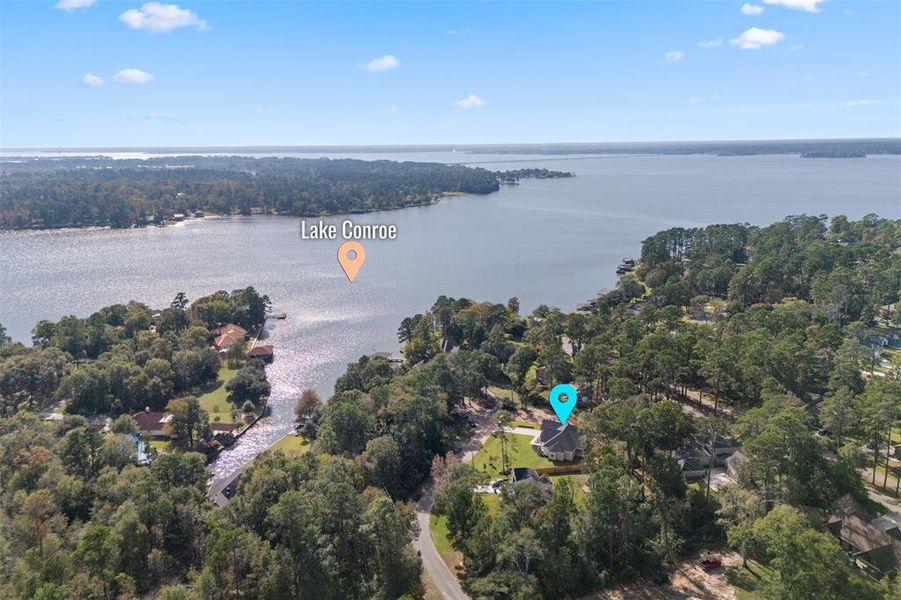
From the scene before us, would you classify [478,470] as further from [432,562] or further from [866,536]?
[866,536]

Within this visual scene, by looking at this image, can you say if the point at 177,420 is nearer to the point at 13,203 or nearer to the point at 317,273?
the point at 317,273

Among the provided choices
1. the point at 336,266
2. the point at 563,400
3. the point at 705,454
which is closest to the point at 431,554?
the point at 563,400

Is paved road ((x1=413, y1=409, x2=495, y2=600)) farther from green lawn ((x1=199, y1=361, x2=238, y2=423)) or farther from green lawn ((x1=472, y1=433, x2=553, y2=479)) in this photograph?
green lawn ((x1=199, y1=361, x2=238, y2=423))

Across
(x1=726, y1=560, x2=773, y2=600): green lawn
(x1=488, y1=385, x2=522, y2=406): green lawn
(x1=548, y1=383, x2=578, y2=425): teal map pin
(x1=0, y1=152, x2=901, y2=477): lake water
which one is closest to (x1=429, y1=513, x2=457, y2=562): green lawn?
(x1=726, y1=560, x2=773, y2=600): green lawn

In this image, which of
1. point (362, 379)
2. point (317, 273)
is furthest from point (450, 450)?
point (317, 273)

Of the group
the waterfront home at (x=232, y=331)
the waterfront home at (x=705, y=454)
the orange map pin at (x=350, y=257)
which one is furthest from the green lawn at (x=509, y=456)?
the waterfront home at (x=232, y=331)

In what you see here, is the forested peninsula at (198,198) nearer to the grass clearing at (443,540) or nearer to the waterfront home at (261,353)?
the waterfront home at (261,353)

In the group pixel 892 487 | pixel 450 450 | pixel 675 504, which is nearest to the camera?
pixel 675 504
